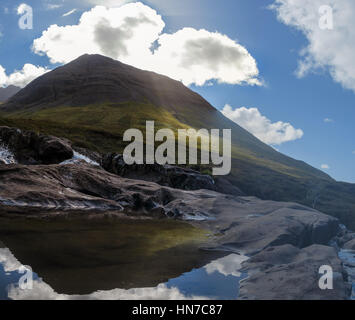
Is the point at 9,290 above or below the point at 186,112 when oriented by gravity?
below

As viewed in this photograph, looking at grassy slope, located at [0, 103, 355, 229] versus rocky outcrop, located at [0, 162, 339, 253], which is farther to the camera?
grassy slope, located at [0, 103, 355, 229]

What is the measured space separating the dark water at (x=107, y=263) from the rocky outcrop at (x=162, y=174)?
30388 mm

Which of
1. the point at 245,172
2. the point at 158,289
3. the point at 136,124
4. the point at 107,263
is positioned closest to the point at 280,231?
the point at 107,263

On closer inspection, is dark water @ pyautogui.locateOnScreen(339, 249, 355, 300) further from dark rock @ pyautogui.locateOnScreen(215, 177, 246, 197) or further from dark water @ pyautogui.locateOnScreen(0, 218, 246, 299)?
dark rock @ pyautogui.locateOnScreen(215, 177, 246, 197)

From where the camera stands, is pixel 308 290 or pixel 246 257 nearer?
pixel 308 290

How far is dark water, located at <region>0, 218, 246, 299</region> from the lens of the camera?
9156 mm

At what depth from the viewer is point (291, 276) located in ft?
35.0

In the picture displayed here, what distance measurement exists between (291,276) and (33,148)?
4151 centimetres

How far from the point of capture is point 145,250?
46.8 feet

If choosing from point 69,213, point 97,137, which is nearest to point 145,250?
point 69,213

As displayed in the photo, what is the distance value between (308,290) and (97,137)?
85668 millimetres

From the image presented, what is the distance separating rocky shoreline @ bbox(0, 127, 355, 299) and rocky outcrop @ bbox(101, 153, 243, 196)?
865 cm

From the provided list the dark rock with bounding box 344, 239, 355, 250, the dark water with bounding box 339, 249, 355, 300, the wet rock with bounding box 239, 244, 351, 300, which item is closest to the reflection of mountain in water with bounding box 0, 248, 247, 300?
the wet rock with bounding box 239, 244, 351, 300
